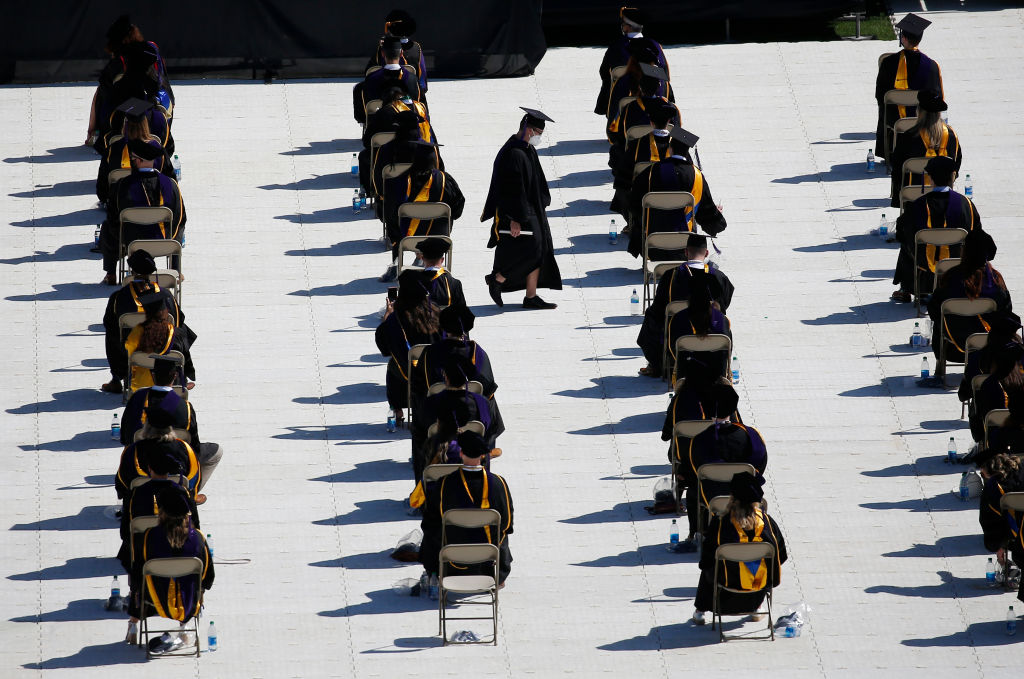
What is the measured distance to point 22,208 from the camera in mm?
21516

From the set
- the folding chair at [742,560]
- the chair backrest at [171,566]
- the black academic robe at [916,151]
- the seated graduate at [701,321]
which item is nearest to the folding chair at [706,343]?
the seated graduate at [701,321]

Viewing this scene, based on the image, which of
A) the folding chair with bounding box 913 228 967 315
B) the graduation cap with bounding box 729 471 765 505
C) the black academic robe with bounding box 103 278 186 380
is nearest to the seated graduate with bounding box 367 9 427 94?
the black academic robe with bounding box 103 278 186 380

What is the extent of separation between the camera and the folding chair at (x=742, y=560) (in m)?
13.8

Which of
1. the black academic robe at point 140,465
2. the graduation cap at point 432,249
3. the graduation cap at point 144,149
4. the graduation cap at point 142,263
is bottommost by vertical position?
the black academic robe at point 140,465

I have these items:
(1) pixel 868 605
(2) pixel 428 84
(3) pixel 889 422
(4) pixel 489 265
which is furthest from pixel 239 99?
(1) pixel 868 605

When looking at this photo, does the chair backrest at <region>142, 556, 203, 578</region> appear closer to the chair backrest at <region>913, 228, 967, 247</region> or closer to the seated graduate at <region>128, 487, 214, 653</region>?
the seated graduate at <region>128, 487, 214, 653</region>

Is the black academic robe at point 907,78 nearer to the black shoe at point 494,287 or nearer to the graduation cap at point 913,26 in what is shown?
the graduation cap at point 913,26

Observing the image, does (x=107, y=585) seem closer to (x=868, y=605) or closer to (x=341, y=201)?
(x=868, y=605)

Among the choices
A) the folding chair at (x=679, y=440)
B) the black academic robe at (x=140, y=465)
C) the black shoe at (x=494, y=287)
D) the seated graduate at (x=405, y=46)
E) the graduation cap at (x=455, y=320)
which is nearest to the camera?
the black academic robe at (x=140, y=465)

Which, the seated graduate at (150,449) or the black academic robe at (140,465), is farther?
the black academic robe at (140,465)

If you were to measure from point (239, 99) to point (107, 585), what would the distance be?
33.9 ft

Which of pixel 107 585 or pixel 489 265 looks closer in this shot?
pixel 107 585

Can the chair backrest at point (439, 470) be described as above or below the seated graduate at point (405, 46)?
below

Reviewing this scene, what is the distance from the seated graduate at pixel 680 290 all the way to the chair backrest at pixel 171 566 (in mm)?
5455
